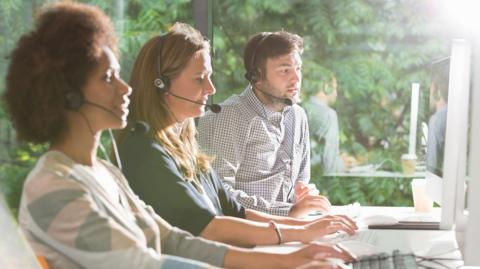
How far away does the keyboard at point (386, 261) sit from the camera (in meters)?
0.88

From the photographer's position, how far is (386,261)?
2.97ft

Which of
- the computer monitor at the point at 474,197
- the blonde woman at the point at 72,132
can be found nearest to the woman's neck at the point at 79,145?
the blonde woman at the point at 72,132

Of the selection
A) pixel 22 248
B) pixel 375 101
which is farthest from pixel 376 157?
pixel 22 248

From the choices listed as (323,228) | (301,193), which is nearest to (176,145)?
(323,228)

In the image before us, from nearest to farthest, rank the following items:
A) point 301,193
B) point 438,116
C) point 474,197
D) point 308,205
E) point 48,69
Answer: point 48,69
point 474,197
point 438,116
point 308,205
point 301,193

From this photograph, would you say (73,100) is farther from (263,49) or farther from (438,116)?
(263,49)

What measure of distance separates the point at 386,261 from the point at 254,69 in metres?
0.78

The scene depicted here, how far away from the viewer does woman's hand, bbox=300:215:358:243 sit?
1.08 m

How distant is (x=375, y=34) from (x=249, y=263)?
1.87 metres

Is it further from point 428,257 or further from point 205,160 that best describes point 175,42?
point 428,257

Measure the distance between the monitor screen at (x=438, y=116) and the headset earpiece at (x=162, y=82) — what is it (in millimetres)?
422

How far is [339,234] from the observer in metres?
1.15

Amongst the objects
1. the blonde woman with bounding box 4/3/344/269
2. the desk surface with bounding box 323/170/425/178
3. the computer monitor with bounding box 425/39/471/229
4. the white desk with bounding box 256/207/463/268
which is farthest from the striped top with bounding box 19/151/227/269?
the desk surface with bounding box 323/170/425/178

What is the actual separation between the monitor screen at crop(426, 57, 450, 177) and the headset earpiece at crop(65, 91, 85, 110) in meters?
0.66
